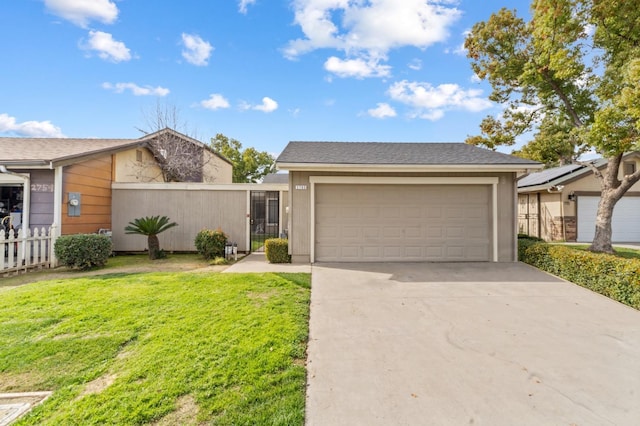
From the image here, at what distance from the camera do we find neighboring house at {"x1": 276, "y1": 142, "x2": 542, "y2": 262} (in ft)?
26.1

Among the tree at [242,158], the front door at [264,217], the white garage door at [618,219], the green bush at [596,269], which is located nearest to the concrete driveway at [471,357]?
the green bush at [596,269]

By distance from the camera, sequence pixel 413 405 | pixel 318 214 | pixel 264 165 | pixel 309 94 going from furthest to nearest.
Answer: pixel 264 165, pixel 309 94, pixel 318 214, pixel 413 405

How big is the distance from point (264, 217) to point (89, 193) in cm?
628

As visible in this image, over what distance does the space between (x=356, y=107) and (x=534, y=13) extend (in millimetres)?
7055

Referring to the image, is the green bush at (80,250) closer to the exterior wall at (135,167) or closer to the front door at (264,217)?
the exterior wall at (135,167)

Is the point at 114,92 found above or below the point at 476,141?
above

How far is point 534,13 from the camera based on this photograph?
325 inches

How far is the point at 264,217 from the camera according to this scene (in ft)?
42.4

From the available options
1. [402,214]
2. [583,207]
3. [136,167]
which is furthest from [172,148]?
[583,207]

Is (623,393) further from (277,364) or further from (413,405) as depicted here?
(277,364)

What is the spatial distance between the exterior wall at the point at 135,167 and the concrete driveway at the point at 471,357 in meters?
8.83

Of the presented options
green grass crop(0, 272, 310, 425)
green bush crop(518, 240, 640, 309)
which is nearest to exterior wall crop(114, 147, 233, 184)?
green grass crop(0, 272, 310, 425)

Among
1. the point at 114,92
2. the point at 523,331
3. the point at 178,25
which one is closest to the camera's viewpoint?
the point at 523,331

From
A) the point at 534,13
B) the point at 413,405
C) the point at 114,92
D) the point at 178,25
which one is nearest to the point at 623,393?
the point at 413,405
